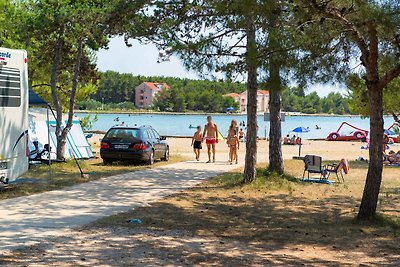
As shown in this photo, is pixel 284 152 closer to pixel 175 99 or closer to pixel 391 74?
pixel 391 74

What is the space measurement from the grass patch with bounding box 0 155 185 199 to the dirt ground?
286cm

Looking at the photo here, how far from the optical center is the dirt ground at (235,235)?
6.66 m

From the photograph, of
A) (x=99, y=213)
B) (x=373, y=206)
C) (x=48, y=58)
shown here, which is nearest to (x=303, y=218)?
(x=373, y=206)

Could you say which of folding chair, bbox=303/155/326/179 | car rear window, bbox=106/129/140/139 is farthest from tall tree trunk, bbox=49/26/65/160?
folding chair, bbox=303/155/326/179

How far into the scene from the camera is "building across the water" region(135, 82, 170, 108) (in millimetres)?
162250

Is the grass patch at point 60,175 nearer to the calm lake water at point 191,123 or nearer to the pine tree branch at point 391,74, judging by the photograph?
→ the pine tree branch at point 391,74

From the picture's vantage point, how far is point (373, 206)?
30.0ft

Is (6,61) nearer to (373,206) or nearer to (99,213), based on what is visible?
(99,213)

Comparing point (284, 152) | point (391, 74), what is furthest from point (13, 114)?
point (284, 152)

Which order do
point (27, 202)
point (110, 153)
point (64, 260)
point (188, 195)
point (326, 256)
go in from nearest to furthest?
point (64, 260)
point (326, 256)
point (27, 202)
point (188, 195)
point (110, 153)

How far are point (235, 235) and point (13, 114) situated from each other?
17.2 ft

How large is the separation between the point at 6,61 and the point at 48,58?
8536 millimetres

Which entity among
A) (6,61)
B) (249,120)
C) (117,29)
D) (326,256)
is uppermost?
(117,29)

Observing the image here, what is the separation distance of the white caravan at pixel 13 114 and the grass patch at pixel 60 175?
23.8 inches
